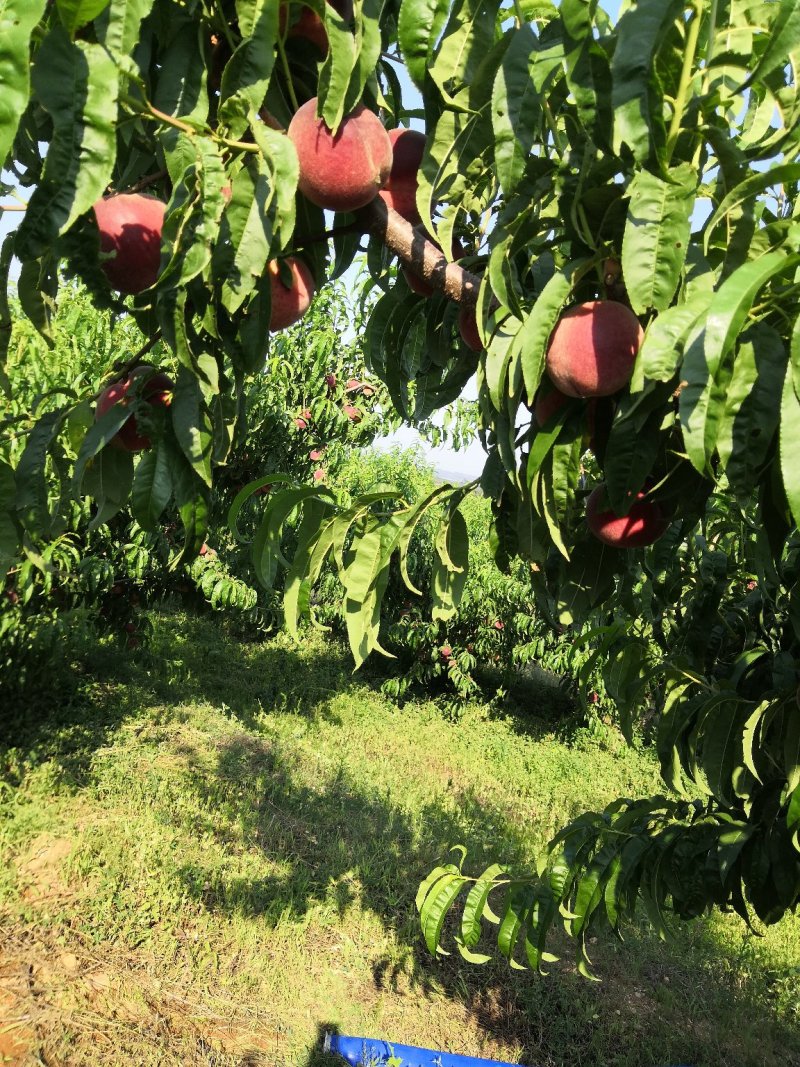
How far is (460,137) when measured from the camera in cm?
73

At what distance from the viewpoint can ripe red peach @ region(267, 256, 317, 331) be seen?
2.60 feet

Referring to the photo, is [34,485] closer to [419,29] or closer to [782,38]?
[419,29]

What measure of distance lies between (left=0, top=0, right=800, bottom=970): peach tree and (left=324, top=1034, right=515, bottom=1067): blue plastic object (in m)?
2.46

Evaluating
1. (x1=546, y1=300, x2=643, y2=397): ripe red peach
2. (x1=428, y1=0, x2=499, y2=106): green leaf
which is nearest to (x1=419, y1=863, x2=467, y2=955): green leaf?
(x1=546, y1=300, x2=643, y2=397): ripe red peach

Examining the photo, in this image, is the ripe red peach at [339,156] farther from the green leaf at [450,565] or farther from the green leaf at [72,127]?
the green leaf at [450,565]

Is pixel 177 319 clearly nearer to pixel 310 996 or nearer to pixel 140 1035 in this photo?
pixel 140 1035

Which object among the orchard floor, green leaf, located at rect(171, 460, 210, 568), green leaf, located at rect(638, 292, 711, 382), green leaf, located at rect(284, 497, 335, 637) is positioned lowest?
the orchard floor

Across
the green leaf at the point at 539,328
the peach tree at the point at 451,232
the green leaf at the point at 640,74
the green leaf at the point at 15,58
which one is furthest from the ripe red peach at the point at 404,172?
the green leaf at the point at 15,58

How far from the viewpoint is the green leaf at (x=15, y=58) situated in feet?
1.47

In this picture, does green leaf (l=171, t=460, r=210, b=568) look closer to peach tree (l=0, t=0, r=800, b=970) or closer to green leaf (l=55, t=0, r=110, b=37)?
peach tree (l=0, t=0, r=800, b=970)

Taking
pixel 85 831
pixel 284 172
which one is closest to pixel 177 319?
pixel 284 172

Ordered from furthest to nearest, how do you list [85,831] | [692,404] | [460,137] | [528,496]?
[85,831]
[528,496]
[460,137]
[692,404]

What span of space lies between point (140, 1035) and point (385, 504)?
111 inches

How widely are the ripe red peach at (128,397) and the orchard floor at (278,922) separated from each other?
219 cm
